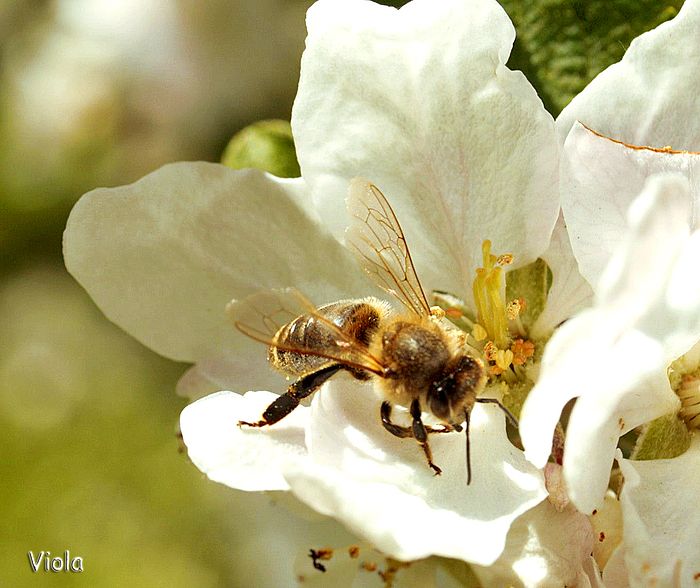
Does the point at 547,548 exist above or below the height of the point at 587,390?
below

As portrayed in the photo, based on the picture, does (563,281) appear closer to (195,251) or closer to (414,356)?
(414,356)

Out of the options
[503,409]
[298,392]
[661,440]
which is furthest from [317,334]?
[661,440]

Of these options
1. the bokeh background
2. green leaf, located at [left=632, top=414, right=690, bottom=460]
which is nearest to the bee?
green leaf, located at [left=632, top=414, right=690, bottom=460]

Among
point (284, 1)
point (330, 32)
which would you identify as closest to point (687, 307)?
point (330, 32)

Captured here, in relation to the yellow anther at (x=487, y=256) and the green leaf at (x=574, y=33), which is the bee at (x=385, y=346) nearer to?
the yellow anther at (x=487, y=256)

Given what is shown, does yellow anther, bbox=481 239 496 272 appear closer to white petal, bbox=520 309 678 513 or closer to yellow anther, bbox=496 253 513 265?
yellow anther, bbox=496 253 513 265
